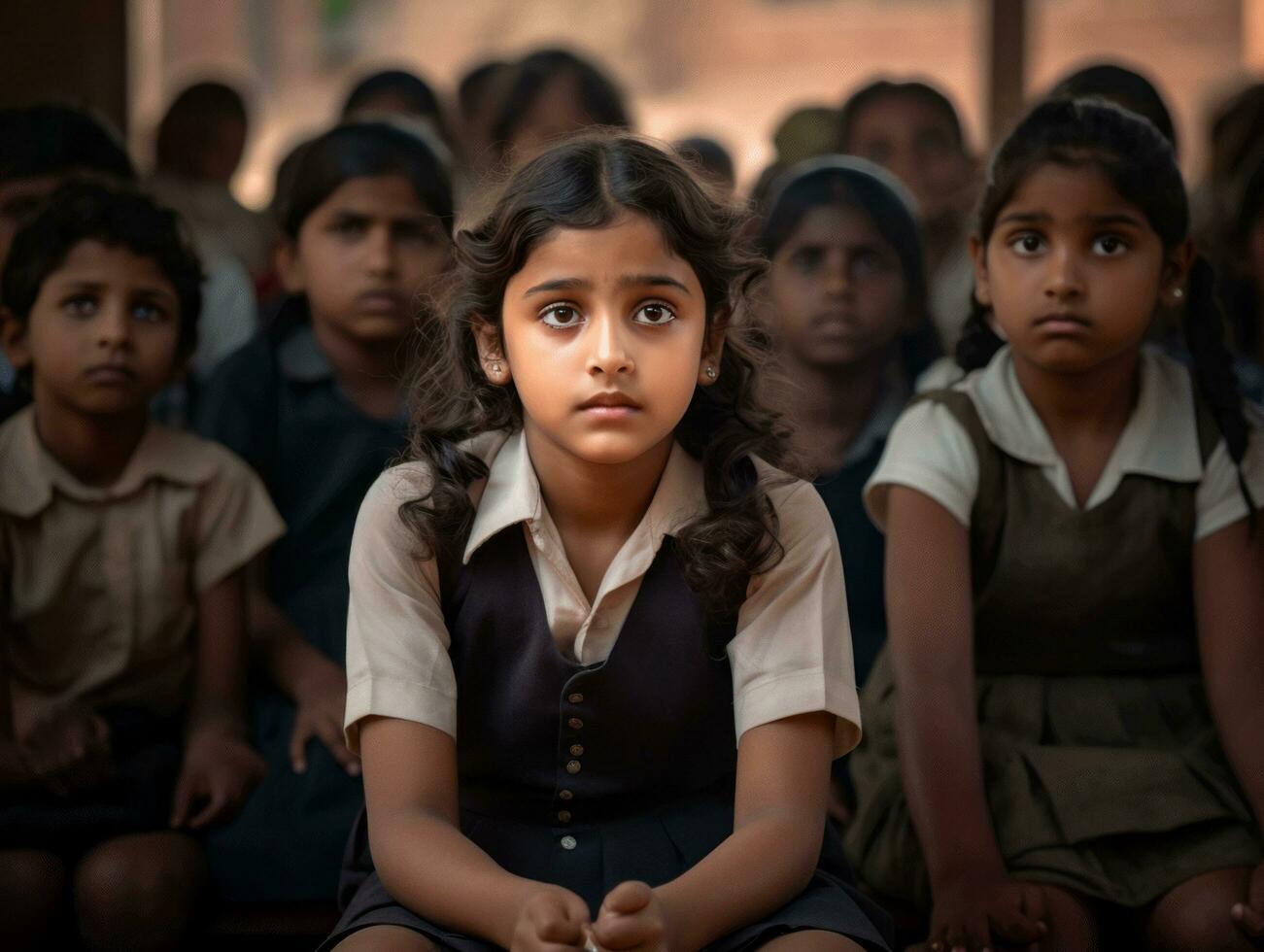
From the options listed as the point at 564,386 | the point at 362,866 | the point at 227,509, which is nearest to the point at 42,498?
the point at 227,509

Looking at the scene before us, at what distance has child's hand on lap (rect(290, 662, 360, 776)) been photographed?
7.13 feet

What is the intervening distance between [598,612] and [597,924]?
0.38 metres

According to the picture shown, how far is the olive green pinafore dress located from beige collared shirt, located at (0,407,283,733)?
3.29 feet

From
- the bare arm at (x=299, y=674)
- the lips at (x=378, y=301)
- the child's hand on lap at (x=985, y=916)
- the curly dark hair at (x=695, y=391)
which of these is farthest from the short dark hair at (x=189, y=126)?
the child's hand on lap at (x=985, y=916)

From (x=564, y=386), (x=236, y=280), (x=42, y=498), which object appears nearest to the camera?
(x=564, y=386)

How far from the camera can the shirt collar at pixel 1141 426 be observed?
Result: 79.8 inches

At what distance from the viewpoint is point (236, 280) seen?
3.22m

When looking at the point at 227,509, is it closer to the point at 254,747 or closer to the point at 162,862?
the point at 254,747

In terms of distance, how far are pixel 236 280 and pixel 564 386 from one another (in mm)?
1833

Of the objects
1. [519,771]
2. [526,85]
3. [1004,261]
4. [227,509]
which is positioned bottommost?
[519,771]

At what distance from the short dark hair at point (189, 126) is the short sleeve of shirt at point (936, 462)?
2436 millimetres

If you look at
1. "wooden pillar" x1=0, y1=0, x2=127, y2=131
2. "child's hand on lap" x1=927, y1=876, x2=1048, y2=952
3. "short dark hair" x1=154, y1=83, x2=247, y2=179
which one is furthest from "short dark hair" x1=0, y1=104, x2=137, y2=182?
"child's hand on lap" x1=927, y1=876, x2=1048, y2=952

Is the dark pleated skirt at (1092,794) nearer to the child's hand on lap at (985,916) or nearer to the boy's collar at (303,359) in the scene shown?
the child's hand on lap at (985,916)

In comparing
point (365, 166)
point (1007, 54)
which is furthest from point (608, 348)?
point (1007, 54)
